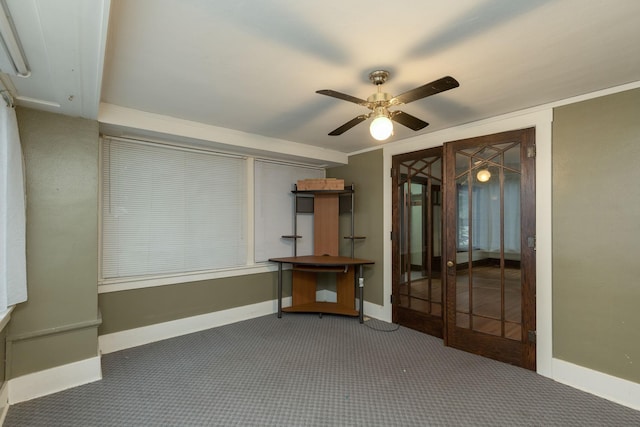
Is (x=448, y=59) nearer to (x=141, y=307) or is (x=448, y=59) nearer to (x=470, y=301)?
(x=470, y=301)

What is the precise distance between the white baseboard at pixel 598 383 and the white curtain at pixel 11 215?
4.34 metres

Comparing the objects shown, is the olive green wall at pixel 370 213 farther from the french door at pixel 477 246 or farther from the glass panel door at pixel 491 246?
the glass panel door at pixel 491 246

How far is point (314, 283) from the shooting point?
184 inches

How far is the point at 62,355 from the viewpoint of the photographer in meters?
2.49

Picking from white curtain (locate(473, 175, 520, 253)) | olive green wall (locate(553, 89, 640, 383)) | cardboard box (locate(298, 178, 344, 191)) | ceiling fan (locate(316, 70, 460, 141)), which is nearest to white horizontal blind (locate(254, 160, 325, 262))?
cardboard box (locate(298, 178, 344, 191))

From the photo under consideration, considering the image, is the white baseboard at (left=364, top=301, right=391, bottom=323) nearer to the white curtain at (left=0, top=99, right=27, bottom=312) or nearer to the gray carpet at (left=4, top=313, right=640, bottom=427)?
the gray carpet at (left=4, top=313, right=640, bottom=427)

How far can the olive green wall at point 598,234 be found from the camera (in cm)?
232

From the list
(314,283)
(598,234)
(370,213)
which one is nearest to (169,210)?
(314,283)

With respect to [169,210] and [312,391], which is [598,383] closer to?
[312,391]

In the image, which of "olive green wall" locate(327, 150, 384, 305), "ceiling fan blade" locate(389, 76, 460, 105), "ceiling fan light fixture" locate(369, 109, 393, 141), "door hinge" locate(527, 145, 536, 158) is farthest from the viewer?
"olive green wall" locate(327, 150, 384, 305)

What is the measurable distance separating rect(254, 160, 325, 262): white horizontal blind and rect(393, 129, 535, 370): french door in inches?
67.3

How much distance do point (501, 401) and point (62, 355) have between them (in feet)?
11.6

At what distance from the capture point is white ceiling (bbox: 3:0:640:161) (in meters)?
1.47

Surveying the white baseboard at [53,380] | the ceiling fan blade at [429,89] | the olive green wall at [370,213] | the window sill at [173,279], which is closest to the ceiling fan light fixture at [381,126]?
the ceiling fan blade at [429,89]
